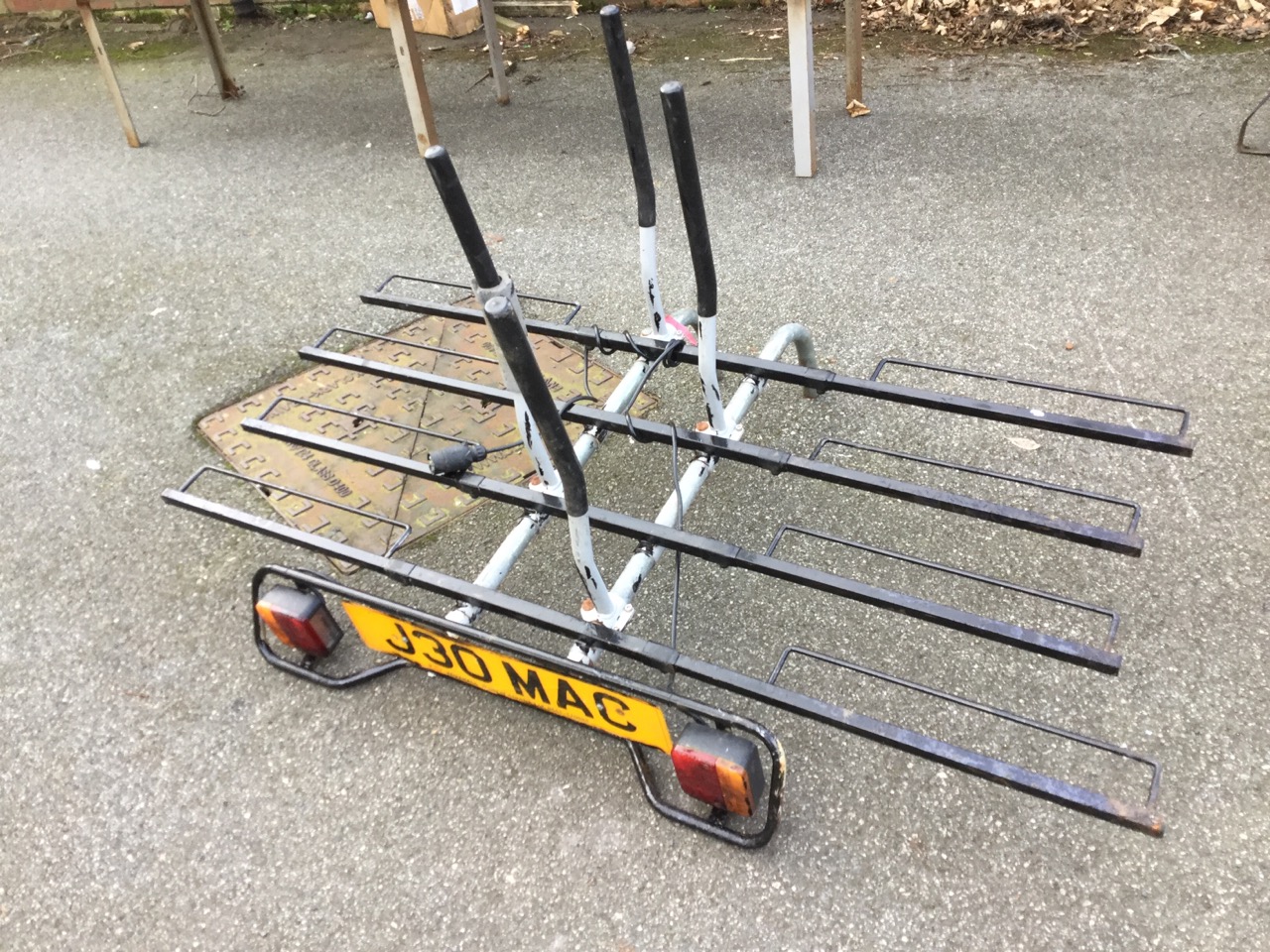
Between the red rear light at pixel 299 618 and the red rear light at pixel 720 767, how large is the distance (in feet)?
3.40

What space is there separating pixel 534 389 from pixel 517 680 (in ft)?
2.48

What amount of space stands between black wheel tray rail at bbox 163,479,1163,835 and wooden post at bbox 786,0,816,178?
118 inches

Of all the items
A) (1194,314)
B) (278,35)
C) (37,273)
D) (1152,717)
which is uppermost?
(278,35)

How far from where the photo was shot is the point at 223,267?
4.20 meters

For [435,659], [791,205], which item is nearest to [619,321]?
[791,205]

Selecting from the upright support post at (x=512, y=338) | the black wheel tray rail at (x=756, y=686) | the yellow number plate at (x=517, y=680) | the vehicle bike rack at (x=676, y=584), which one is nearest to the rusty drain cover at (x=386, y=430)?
the vehicle bike rack at (x=676, y=584)

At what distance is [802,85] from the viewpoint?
3.91m

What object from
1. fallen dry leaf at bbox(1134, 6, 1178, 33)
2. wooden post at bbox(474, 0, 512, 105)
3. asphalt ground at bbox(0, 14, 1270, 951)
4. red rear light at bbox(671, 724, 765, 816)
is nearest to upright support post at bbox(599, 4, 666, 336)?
asphalt ground at bbox(0, 14, 1270, 951)

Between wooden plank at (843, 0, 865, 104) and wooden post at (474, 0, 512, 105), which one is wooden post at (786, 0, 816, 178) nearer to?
wooden plank at (843, 0, 865, 104)

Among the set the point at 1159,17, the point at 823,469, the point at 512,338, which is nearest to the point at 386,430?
the point at 823,469

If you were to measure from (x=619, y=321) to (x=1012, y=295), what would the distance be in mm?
1523

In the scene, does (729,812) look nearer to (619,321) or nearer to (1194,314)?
(619,321)

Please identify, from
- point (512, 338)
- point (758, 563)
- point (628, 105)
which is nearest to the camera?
point (512, 338)

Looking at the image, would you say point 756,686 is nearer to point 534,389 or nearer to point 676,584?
point 676,584
